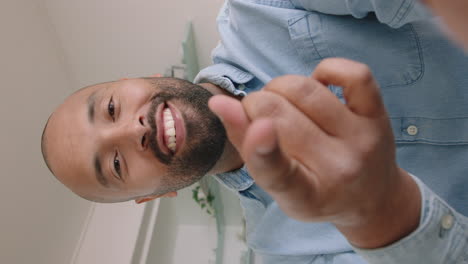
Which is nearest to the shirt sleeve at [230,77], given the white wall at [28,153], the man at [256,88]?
the man at [256,88]

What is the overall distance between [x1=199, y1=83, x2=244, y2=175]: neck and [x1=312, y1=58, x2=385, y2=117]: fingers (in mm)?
497

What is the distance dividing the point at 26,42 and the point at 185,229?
1.09 metres

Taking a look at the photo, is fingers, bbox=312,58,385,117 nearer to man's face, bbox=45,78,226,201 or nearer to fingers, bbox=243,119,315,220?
fingers, bbox=243,119,315,220

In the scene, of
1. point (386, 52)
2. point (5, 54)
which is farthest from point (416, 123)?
point (5, 54)

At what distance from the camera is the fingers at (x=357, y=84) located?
284 millimetres

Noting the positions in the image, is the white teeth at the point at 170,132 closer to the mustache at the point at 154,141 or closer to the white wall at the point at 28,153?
the mustache at the point at 154,141

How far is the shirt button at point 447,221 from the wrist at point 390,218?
0.14 ft

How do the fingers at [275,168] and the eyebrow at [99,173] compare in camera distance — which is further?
the eyebrow at [99,173]

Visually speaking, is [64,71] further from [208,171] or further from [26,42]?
[208,171]

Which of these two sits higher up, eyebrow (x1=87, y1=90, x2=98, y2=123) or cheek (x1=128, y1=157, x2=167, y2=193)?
eyebrow (x1=87, y1=90, x2=98, y2=123)

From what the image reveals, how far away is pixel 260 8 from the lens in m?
0.69

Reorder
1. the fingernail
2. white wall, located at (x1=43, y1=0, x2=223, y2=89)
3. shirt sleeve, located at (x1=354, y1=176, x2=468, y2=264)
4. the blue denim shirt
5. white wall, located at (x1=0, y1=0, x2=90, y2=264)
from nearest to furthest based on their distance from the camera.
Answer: the fingernail, shirt sleeve, located at (x1=354, y1=176, x2=468, y2=264), the blue denim shirt, white wall, located at (x1=0, y1=0, x2=90, y2=264), white wall, located at (x1=43, y1=0, x2=223, y2=89)

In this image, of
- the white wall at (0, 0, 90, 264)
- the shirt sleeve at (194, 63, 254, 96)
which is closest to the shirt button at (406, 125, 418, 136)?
the shirt sleeve at (194, 63, 254, 96)

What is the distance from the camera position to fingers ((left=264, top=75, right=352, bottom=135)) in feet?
0.95
